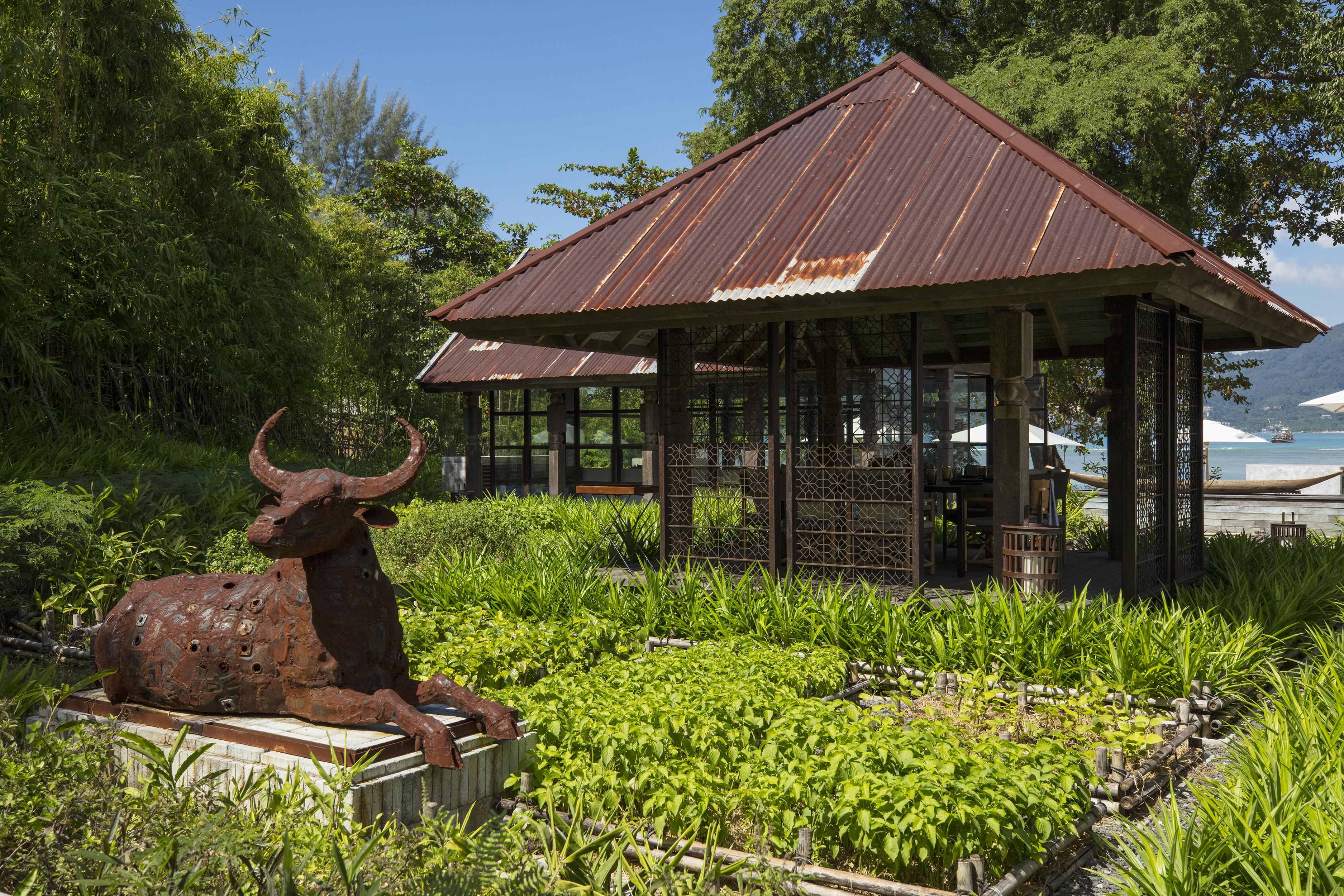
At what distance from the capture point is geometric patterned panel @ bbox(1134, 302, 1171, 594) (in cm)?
855

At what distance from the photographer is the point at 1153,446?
9.05 m

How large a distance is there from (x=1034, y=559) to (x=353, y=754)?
5.49 metres

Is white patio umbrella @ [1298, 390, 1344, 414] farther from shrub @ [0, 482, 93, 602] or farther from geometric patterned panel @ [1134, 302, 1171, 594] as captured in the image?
shrub @ [0, 482, 93, 602]

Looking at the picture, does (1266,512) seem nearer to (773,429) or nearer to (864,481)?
(864,481)

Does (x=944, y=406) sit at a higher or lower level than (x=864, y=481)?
higher

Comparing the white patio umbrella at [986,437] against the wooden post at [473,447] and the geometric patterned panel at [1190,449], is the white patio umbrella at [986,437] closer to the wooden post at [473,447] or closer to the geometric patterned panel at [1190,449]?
the geometric patterned panel at [1190,449]

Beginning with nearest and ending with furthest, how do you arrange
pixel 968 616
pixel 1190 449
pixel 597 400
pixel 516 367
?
1. pixel 968 616
2. pixel 1190 449
3. pixel 516 367
4. pixel 597 400

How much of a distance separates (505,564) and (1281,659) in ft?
21.5

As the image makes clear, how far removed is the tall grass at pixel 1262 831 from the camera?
133 inches

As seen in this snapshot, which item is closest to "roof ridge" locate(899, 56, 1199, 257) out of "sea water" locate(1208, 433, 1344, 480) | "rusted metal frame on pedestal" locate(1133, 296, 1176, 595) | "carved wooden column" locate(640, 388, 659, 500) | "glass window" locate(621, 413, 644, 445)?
"rusted metal frame on pedestal" locate(1133, 296, 1176, 595)

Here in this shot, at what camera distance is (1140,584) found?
27.9ft

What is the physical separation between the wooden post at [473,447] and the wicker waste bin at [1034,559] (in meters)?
13.9

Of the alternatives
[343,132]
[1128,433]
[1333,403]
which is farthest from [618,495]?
[343,132]

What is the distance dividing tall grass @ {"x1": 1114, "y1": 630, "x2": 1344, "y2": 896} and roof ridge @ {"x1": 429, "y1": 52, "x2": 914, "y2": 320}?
24.3ft
